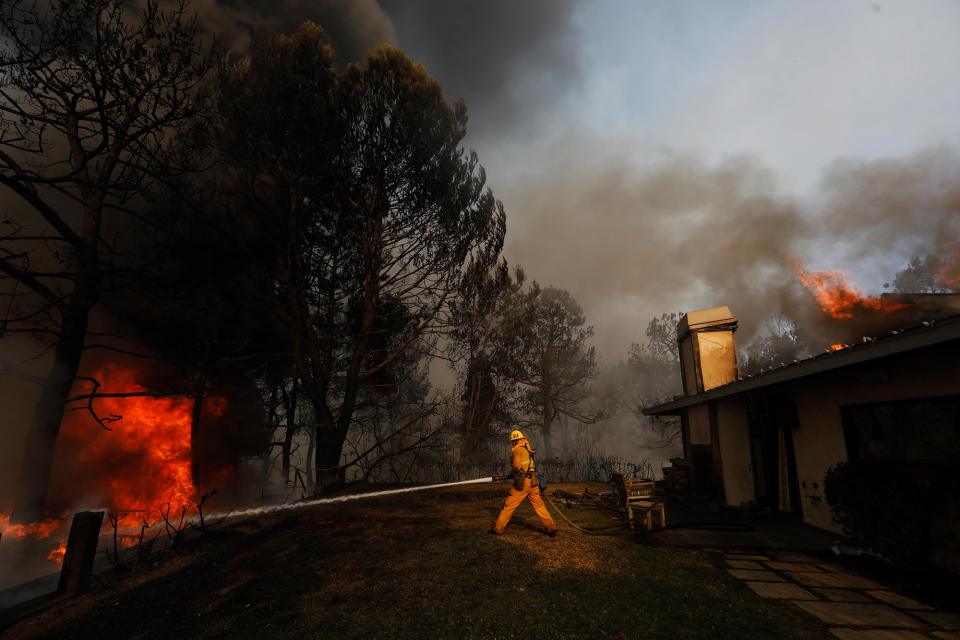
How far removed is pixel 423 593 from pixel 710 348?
10.8 metres

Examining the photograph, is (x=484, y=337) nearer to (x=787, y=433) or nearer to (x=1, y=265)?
(x=787, y=433)

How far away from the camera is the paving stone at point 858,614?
3799mm

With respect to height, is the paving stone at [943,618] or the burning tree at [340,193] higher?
the burning tree at [340,193]

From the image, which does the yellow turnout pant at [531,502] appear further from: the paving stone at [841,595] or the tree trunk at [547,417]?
the tree trunk at [547,417]

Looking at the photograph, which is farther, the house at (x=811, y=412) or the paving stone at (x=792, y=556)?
the paving stone at (x=792, y=556)

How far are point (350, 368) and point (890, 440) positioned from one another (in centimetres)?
1160

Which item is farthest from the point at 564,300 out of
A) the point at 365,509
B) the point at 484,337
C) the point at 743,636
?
the point at 743,636

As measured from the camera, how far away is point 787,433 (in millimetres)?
8648

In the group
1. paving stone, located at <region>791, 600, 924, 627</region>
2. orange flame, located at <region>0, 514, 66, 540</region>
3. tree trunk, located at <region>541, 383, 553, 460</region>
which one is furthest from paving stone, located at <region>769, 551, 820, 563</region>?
tree trunk, located at <region>541, 383, 553, 460</region>

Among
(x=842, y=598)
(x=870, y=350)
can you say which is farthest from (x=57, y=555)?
(x=870, y=350)

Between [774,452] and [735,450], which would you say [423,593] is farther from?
[774,452]

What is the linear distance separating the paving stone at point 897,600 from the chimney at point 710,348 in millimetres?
7457

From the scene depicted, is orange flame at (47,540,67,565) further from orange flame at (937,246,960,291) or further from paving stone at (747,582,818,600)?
orange flame at (937,246,960,291)

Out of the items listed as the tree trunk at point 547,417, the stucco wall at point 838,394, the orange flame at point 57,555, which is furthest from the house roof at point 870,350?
the tree trunk at point 547,417
